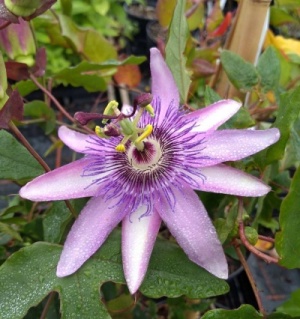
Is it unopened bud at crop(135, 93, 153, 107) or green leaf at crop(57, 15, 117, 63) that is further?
green leaf at crop(57, 15, 117, 63)

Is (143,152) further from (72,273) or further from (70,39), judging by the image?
(70,39)

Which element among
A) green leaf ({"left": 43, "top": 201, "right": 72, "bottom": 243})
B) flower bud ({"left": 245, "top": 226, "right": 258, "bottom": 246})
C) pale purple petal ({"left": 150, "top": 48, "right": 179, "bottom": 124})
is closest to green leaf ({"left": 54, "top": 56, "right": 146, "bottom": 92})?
pale purple petal ({"left": 150, "top": 48, "right": 179, "bottom": 124})

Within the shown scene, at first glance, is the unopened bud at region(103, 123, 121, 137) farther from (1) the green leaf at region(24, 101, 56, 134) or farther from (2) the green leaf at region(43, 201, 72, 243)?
(1) the green leaf at region(24, 101, 56, 134)

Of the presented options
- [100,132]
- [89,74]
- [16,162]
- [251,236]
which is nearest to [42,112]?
[89,74]

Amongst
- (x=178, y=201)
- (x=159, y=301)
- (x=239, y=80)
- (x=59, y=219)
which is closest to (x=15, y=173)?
(x=59, y=219)

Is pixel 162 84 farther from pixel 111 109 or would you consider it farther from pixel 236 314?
pixel 236 314

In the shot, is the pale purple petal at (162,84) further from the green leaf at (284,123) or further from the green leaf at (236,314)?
the green leaf at (236,314)

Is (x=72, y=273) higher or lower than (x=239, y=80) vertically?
lower
